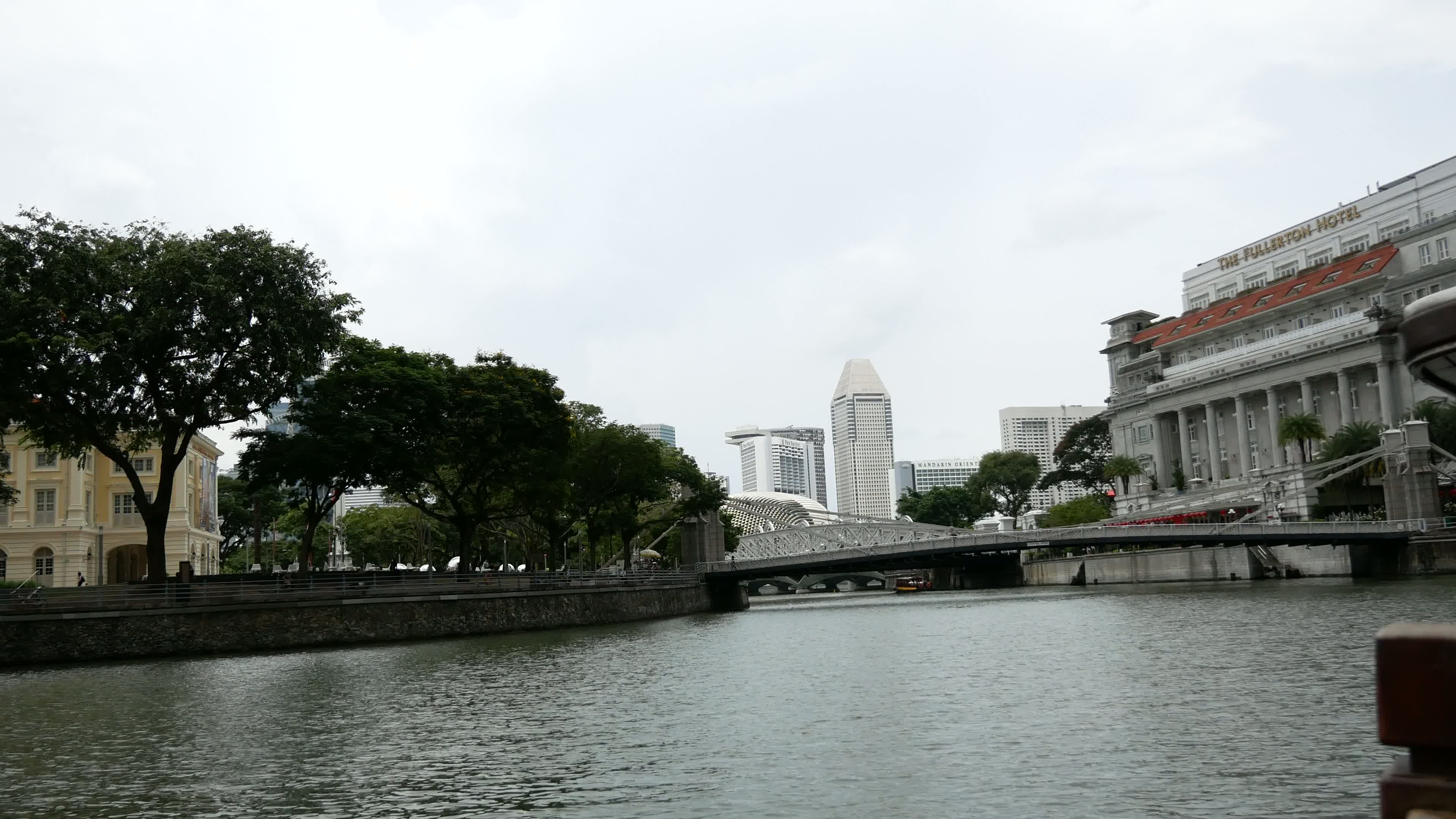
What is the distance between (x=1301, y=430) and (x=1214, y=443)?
65.7 feet

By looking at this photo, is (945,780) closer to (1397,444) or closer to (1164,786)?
(1164,786)

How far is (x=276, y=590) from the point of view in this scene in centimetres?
4816

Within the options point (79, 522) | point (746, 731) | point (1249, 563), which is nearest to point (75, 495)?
point (79, 522)

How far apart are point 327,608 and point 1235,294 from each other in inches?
3747

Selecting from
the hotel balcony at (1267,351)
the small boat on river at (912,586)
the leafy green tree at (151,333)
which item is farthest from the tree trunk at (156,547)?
the hotel balcony at (1267,351)

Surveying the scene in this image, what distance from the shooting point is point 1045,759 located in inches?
638

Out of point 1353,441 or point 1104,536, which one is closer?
point 1104,536

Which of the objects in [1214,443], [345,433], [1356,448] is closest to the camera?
[345,433]

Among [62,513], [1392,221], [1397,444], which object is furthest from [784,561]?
[1392,221]

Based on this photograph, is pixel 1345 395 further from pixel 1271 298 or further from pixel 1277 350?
pixel 1271 298

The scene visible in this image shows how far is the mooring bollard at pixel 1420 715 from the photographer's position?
6129mm

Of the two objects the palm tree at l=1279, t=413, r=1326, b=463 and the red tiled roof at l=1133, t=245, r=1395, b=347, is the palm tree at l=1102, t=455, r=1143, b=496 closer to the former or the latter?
Result: the red tiled roof at l=1133, t=245, r=1395, b=347

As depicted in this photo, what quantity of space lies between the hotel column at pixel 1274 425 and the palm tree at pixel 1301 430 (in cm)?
1106

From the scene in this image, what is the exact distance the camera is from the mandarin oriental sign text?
105000 mm
